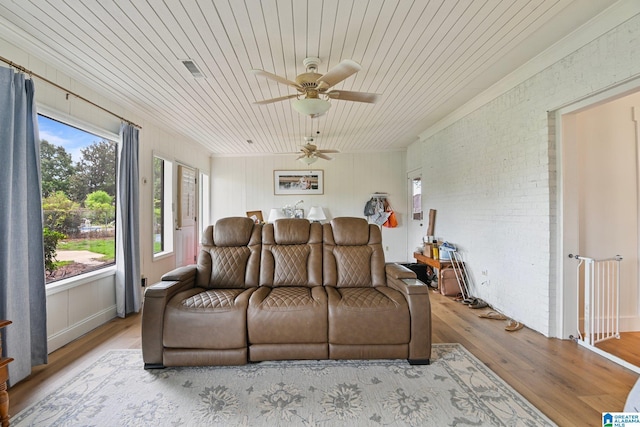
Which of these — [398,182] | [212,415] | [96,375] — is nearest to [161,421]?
[212,415]

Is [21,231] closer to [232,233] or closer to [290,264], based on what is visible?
[232,233]

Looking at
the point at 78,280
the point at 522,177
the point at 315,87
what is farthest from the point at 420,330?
the point at 78,280

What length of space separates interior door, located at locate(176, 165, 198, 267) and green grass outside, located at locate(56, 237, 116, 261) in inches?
56.9

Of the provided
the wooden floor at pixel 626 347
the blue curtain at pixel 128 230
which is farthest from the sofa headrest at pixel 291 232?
the wooden floor at pixel 626 347

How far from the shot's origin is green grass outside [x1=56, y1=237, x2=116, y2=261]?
2.79m

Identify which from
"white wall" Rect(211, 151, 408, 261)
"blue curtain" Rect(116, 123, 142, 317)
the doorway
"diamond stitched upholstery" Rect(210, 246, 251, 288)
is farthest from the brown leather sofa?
"white wall" Rect(211, 151, 408, 261)

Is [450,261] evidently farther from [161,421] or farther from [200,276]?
[161,421]

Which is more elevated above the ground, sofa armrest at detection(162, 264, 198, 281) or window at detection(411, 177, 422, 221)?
window at detection(411, 177, 422, 221)

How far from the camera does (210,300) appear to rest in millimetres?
2318

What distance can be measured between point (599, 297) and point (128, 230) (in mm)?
5195

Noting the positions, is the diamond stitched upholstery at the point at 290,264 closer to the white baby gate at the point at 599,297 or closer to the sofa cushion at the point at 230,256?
the sofa cushion at the point at 230,256

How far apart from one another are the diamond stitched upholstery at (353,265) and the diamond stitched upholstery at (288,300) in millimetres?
488

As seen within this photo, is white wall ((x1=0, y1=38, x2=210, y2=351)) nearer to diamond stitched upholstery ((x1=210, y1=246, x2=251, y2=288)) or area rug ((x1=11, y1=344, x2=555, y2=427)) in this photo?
area rug ((x1=11, y1=344, x2=555, y2=427))

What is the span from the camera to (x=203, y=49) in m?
2.41
